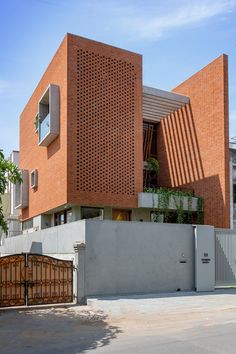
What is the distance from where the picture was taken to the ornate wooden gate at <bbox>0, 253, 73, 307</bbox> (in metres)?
13.9

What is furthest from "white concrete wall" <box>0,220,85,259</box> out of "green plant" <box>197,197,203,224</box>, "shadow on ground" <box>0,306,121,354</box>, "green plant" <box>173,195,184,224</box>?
"green plant" <box>197,197,203,224</box>

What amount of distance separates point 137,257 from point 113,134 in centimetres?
902

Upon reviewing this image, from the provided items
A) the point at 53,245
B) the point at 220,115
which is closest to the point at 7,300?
the point at 53,245

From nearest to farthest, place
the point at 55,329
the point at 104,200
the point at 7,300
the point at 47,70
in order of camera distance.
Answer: the point at 55,329, the point at 7,300, the point at 104,200, the point at 47,70

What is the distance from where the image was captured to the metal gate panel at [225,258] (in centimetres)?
1862

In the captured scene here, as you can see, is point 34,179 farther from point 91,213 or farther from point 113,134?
point 113,134

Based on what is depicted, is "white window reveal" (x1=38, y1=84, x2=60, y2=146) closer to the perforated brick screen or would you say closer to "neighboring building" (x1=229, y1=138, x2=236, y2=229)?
the perforated brick screen

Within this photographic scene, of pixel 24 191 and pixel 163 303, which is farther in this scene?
pixel 24 191

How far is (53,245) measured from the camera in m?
19.3

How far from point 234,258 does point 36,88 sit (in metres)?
18.3

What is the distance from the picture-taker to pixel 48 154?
26219 millimetres

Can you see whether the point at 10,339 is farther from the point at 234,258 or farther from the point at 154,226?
the point at 234,258

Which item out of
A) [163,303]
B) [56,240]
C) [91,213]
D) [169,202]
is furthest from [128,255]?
[169,202]

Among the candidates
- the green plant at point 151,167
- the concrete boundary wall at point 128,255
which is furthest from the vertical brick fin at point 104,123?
the concrete boundary wall at point 128,255
